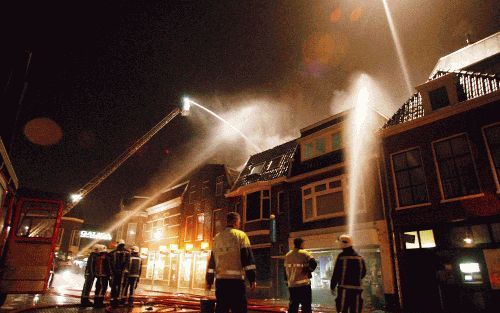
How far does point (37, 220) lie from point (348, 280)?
9.14 meters

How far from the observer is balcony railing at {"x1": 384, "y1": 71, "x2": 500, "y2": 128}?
1240cm

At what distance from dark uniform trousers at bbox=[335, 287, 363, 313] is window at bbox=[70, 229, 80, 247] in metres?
58.8

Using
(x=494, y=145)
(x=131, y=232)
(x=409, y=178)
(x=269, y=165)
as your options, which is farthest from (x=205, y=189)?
Answer: (x=494, y=145)

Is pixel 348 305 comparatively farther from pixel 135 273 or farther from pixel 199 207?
pixel 199 207

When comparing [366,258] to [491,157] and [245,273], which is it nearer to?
[491,157]

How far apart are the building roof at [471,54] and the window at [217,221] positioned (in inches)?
683

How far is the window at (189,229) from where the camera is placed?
27953 millimetres

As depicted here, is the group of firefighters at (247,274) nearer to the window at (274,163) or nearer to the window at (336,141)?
the window at (336,141)

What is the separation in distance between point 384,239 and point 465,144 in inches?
205

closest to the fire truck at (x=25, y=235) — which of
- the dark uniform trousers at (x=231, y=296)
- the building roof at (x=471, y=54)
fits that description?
the dark uniform trousers at (x=231, y=296)

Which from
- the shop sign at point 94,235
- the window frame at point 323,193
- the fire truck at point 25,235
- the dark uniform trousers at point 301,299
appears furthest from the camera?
the shop sign at point 94,235

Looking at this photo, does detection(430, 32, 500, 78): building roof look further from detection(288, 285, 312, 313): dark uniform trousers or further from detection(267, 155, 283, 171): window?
detection(288, 285, 312, 313): dark uniform trousers

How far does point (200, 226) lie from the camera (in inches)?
1064

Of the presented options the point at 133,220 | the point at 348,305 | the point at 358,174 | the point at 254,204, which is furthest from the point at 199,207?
the point at 348,305
